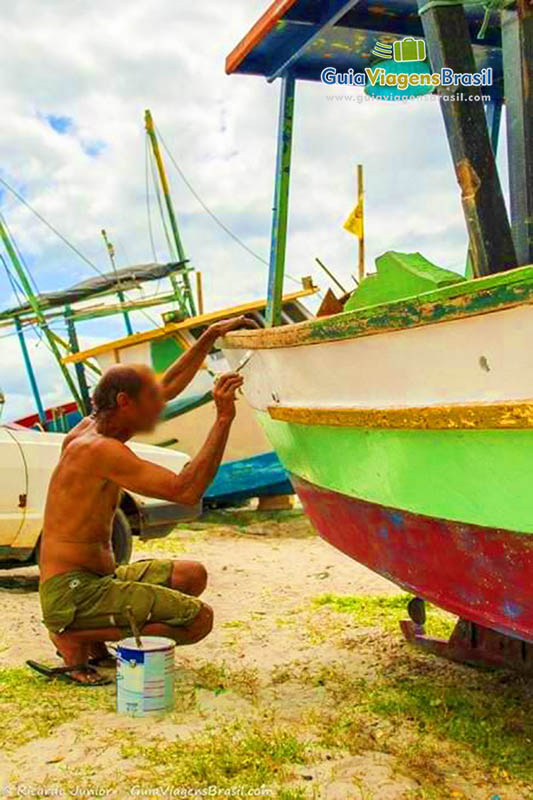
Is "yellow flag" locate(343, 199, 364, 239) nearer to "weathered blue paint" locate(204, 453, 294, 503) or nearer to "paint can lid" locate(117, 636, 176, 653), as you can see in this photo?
"paint can lid" locate(117, 636, 176, 653)

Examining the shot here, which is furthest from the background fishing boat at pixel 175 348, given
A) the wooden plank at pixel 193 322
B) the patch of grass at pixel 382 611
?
the patch of grass at pixel 382 611

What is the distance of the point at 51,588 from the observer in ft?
13.4

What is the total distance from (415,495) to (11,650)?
2701 mm

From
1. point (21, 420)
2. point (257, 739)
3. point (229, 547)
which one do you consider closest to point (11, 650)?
point (257, 739)

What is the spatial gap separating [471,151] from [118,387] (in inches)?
74.1

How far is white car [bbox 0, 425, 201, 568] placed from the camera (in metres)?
6.16

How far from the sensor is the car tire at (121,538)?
6.34m

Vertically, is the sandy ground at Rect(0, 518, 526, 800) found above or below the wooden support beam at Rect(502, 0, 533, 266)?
below

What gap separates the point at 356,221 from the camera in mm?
6262

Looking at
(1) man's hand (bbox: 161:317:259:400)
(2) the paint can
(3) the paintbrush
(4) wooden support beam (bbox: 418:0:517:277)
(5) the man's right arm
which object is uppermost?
(4) wooden support beam (bbox: 418:0:517:277)

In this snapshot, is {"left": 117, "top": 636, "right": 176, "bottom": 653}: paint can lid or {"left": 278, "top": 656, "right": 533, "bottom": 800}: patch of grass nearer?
{"left": 278, "top": 656, "right": 533, "bottom": 800}: patch of grass

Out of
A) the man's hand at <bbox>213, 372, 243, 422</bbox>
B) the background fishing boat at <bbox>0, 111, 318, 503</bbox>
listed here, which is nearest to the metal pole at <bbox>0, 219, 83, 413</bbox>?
the background fishing boat at <bbox>0, 111, 318, 503</bbox>

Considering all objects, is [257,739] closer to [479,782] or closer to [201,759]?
[201,759]

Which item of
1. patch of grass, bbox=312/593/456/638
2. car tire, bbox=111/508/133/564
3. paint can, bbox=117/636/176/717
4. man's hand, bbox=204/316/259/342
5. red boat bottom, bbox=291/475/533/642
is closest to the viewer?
red boat bottom, bbox=291/475/533/642
